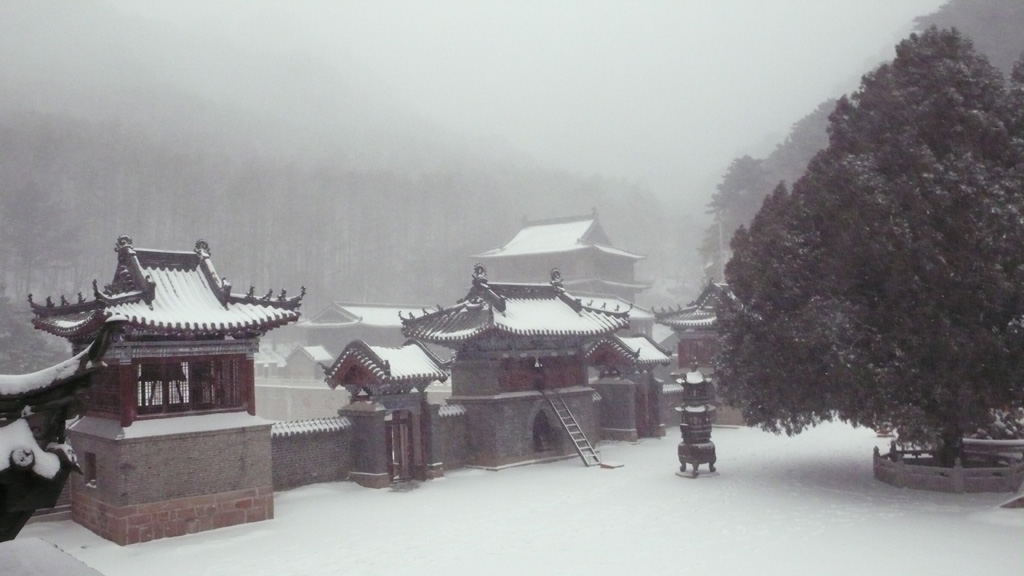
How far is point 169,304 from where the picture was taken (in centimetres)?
1204

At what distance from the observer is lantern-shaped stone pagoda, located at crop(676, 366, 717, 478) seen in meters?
15.2

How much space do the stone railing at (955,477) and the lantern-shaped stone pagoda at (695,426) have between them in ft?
10.8

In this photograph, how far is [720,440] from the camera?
21.5 meters

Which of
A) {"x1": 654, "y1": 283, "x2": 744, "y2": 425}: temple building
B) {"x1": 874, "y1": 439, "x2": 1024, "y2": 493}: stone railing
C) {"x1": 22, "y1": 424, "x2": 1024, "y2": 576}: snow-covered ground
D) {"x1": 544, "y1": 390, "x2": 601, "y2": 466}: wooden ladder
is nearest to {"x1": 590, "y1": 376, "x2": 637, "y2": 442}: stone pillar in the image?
{"x1": 544, "y1": 390, "x2": 601, "y2": 466}: wooden ladder

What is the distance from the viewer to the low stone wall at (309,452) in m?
14.8

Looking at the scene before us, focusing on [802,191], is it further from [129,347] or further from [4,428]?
[4,428]

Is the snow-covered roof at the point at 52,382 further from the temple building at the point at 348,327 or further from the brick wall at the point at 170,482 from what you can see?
the temple building at the point at 348,327

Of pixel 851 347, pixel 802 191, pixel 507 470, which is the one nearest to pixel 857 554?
pixel 851 347

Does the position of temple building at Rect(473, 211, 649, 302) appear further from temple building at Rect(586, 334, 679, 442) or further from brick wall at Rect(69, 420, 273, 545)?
brick wall at Rect(69, 420, 273, 545)

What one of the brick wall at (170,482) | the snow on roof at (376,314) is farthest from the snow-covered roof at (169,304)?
the snow on roof at (376,314)

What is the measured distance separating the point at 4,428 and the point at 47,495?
0.41 meters

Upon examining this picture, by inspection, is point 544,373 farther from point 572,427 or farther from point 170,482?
point 170,482

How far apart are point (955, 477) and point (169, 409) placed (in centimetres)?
1343

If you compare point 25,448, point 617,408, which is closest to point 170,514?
point 25,448
